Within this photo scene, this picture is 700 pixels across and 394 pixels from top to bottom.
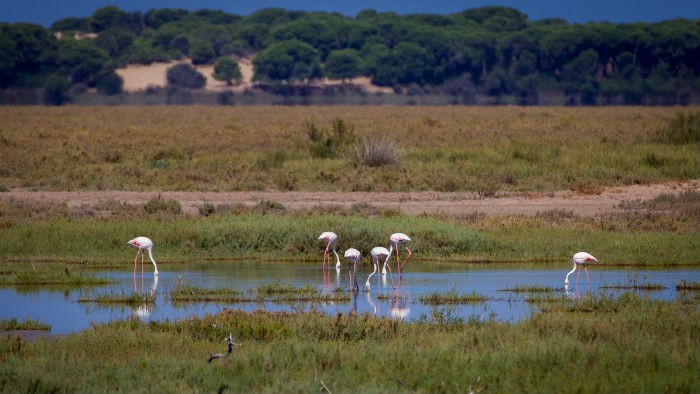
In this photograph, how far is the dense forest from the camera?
13400 centimetres

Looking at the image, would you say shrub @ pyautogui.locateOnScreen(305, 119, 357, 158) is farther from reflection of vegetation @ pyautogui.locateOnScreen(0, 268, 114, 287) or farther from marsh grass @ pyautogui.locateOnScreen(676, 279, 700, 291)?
marsh grass @ pyautogui.locateOnScreen(676, 279, 700, 291)

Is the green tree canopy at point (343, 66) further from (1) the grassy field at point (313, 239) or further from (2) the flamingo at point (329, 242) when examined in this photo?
(2) the flamingo at point (329, 242)

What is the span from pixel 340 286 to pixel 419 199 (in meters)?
13.3

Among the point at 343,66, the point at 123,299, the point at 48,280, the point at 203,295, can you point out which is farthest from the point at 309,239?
the point at 343,66

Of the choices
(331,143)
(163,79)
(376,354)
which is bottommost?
(163,79)

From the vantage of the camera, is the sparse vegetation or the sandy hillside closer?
the sparse vegetation

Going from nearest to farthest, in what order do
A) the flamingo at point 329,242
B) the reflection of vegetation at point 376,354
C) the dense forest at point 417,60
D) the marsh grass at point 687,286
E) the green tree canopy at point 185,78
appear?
the reflection of vegetation at point 376,354, the marsh grass at point 687,286, the flamingo at point 329,242, the dense forest at point 417,60, the green tree canopy at point 185,78

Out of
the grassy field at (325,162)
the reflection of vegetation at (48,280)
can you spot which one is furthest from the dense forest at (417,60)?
the reflection of vegetation at (48,280)

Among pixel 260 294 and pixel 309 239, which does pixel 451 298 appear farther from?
pixel 309 239

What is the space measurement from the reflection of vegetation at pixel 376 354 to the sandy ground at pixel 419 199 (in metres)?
14.5

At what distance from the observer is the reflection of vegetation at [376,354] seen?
1128 cm

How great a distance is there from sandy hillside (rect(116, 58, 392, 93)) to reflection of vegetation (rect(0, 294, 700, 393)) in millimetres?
126805

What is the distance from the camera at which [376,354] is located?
12.3m

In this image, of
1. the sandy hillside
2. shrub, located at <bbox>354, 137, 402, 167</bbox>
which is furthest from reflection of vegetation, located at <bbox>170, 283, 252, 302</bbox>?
the sandy hillside
